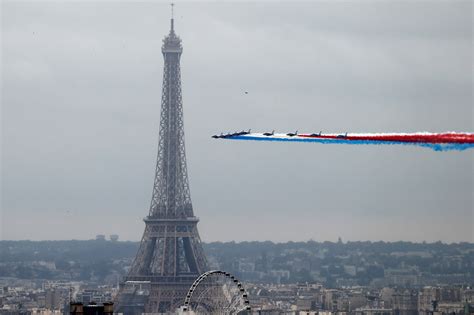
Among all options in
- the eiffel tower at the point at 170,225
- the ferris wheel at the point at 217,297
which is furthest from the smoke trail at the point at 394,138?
the eiffel tower at the point at 170,225

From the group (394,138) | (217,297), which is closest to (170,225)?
(217,297)

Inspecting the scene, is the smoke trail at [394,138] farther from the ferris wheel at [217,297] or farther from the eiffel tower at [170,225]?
the eiffel tower at [170,225]

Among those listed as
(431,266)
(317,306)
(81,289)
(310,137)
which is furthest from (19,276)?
(310,137)

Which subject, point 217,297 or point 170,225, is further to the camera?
point 170,225

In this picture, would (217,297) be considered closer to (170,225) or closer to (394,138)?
(394,138)

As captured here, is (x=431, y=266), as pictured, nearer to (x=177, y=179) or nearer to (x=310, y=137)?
(x=177, y=179)

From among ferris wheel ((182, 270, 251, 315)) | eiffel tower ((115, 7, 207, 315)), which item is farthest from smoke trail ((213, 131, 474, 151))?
eiffel tower ((115, 7, 207, 315))
